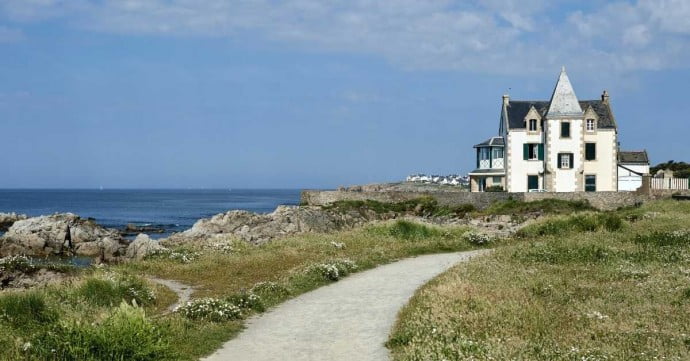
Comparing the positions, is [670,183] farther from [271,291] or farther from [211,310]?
[211,310]

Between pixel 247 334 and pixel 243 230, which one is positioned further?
pixel 243 230

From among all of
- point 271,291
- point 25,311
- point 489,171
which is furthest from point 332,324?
point 489,171

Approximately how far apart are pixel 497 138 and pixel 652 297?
Answer: 178 ft

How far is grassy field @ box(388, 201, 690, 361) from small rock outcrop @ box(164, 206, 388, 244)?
1788 centimetres

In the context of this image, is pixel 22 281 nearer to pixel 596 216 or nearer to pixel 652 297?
pixel 652 297

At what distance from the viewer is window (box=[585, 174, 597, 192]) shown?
66250mm

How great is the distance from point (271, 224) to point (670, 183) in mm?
37837

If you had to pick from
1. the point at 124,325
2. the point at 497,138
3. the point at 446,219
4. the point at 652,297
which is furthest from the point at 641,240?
the point at 497,138

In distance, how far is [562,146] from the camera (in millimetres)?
65438

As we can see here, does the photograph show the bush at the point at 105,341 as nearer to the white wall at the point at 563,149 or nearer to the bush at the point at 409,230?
the bush at the point at 409,230

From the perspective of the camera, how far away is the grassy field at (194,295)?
11.7 metres

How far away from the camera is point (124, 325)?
39.3 ft

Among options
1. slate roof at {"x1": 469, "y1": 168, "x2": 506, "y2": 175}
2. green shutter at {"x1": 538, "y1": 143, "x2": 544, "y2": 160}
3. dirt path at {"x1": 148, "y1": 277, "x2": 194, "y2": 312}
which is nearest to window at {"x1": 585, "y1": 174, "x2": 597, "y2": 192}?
green shutter at {"x1": 538, "y1": 143, "x2": 544, "y2": 160}

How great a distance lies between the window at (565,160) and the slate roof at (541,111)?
13.5 feet
